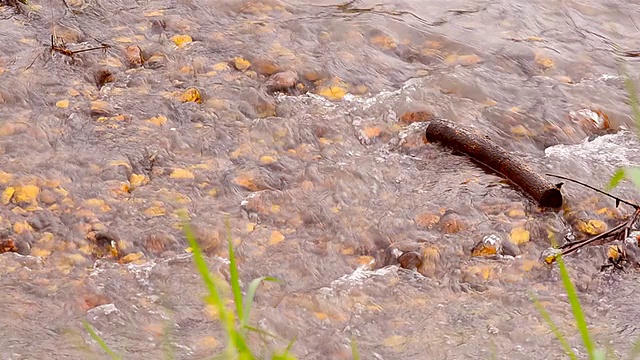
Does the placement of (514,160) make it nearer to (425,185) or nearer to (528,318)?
(425,185)

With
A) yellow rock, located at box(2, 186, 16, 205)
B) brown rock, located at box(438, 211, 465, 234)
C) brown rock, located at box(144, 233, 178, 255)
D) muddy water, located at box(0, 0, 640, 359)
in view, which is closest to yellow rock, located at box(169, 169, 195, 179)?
muddy water, located at box(0, 0, 640, 359)

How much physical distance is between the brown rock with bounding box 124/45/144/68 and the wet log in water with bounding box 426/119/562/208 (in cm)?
171

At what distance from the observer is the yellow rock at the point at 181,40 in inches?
203

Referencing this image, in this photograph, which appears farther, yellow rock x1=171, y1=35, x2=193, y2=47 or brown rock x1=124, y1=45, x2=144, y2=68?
yellow rock x1=171, y1=35, x2=193, y2=47

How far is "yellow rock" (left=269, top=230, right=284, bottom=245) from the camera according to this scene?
3.76 m

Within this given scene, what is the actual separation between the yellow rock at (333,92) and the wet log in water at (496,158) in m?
0.60

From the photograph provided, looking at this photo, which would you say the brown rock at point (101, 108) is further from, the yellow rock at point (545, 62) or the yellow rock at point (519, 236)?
the yellow rock at point (545, 62)

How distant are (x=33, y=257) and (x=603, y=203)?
2.60 meters

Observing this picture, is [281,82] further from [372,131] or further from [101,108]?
[101,108]

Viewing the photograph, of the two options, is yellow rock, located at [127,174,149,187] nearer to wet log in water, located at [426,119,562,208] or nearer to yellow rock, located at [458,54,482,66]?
wet log in water, located at [426,119,562,208]

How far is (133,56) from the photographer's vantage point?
4945mm

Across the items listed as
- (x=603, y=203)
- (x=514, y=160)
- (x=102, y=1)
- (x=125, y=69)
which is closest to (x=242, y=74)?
(x=125, y=69)

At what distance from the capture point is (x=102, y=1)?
5492 mm

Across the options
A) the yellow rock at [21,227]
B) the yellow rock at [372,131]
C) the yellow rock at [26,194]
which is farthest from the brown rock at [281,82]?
the yellow rock at [21,227]
